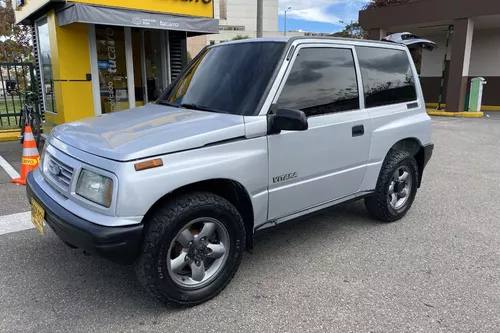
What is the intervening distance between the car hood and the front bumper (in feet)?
1.46

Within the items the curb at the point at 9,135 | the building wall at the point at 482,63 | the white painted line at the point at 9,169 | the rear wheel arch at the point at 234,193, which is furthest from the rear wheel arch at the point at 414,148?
the building wall at the point at 482,63

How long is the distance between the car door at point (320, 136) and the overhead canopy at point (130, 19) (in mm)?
5831

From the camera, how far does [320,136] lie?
3.46 m

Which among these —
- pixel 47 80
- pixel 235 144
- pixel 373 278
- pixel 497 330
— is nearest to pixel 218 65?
pixel 235 144

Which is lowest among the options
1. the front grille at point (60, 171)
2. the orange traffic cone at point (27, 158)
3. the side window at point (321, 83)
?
the orange traffic cone at point (27, 158)

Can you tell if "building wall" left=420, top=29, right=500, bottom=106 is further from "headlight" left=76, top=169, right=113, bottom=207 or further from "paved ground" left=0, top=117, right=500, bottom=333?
"headlight" left=76, top=169, right=113, bottom=207

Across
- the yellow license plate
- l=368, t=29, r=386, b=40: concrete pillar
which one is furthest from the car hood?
l=368, t=29, r=386, b=40: concrete pillar

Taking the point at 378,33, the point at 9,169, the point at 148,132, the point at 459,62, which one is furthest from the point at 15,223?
the point at 378,33

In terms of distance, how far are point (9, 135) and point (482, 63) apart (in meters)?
19.4

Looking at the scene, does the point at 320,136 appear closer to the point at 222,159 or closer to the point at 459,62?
the point at 222,159

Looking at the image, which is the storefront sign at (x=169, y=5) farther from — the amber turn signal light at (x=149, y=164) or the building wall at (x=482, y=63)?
the building wall at (x=482, y=63)

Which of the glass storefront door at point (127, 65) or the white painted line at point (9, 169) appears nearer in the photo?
the white painted line at point (9, 169)

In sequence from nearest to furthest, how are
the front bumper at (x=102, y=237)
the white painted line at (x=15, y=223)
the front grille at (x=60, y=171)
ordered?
the front bumper at (x=102, y=237) → the front grille at (x=60, y=171) → the white painted line at (x=15, y=223)

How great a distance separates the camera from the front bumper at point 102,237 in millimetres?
2439
